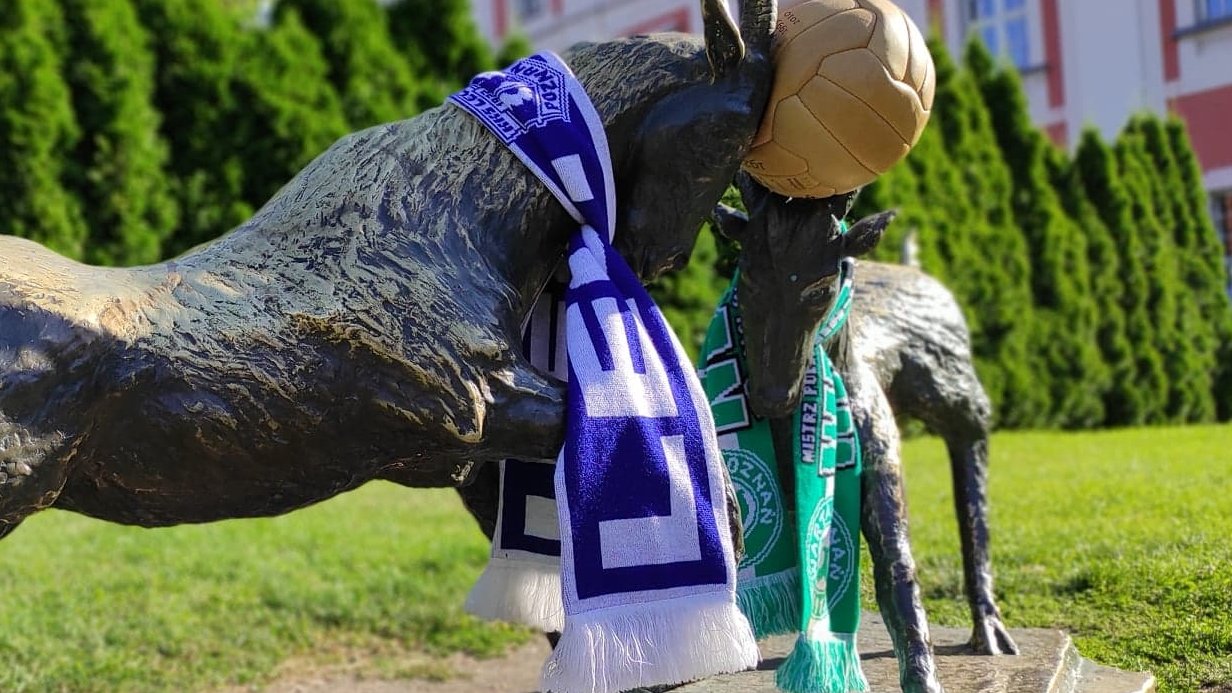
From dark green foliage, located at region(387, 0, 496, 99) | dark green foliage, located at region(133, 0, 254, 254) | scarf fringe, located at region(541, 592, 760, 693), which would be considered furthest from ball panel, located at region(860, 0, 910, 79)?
dark green foliage, located at region(387, 0, 496, 99)

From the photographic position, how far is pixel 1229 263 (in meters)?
5.82

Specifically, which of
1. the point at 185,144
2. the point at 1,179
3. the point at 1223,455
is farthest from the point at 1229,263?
the point at 1,179

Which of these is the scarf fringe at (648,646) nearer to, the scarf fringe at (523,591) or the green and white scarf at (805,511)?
the scarf fringe at (523,591)

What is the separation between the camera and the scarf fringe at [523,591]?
2.25 meters

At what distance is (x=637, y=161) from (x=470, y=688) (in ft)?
9.11

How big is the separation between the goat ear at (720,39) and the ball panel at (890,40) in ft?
0.78

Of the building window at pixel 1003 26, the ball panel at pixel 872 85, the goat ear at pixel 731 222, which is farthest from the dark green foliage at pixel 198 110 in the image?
the building window at pixel 1003 26

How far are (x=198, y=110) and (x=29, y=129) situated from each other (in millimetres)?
1047

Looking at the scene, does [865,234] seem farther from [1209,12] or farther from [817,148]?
[1209,12]

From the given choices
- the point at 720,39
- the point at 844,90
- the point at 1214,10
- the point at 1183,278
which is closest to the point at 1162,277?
the point at 1183,278

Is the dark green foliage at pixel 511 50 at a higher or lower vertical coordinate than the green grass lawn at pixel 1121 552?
higher

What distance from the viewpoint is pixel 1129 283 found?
8.16 meters

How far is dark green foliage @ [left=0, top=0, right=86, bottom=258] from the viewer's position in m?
6.50

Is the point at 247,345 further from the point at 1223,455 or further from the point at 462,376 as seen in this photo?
the point at 1223,455
